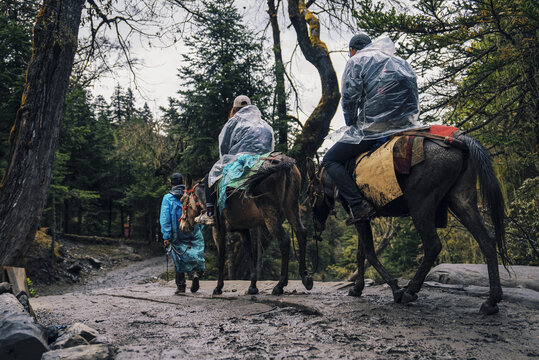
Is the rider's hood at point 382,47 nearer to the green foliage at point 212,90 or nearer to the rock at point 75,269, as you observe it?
the green foliage at point 212,90

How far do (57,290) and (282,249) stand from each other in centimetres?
1369

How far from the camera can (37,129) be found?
6.82m

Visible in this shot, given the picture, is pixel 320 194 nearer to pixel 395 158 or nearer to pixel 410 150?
pixel 395 158

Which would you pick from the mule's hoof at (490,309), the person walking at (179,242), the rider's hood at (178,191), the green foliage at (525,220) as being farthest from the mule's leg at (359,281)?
the green foliage at (525,220)

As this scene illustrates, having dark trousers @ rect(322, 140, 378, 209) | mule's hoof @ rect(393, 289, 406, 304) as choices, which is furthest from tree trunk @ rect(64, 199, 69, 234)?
mule's hoof @ rect(393, 289, 406, 304)

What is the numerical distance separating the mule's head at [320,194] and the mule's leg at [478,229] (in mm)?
1823

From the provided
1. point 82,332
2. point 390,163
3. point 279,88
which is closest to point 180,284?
point 82,332

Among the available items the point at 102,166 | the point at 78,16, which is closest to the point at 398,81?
the point at 78,16

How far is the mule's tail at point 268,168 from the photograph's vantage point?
6066 mm

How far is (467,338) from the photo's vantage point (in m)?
3.34

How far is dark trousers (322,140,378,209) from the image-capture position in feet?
16.9

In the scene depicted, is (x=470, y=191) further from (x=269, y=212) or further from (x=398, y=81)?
(x=269, y=212)

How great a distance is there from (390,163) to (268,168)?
201 centimetres

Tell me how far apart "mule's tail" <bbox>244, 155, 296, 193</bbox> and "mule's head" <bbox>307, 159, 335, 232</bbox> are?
39 centimetres
